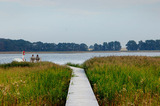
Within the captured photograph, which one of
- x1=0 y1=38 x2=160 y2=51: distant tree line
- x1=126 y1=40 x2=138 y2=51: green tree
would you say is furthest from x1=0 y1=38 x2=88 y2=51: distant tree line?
x1=126 y1=40 x2=138 y2=51: green tree

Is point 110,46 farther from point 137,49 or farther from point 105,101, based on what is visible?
point 105,101

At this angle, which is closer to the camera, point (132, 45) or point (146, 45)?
point (146, 45)

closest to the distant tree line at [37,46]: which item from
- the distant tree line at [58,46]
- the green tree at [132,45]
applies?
the distant tree line at [58,46]

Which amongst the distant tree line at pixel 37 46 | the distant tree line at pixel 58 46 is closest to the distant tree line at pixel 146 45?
the distant tree line at pixel 58 46

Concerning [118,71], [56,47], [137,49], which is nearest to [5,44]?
[56,47]

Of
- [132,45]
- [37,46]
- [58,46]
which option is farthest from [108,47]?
[37,46]

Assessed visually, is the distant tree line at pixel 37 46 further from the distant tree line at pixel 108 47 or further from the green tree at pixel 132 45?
the green tree at pixel 132 45

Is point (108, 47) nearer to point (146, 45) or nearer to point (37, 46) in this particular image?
point (146, 45)

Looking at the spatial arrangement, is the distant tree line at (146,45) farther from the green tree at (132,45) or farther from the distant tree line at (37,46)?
the distant tree line at (37,46)

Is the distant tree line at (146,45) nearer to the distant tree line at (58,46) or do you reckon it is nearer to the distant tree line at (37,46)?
the distant tree line at (58,46)

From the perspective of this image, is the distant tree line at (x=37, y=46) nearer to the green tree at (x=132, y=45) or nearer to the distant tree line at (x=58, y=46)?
the distant tree line at (x=58, y=46)

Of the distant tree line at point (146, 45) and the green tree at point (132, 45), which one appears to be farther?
the green tree at point (132, 45)

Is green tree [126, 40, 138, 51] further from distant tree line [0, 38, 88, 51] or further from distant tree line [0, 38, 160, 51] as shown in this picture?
distant tree line [0, 38, 88, 51]

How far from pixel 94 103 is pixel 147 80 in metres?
4.22
